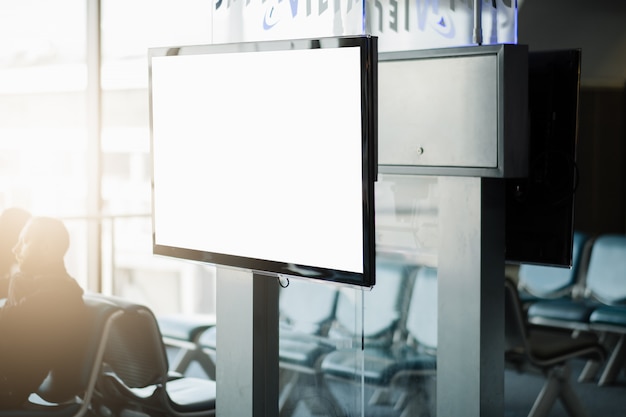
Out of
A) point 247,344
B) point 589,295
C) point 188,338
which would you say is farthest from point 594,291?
point 247,344

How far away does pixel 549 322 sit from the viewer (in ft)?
16.4

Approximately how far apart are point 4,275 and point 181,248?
205 centimetres

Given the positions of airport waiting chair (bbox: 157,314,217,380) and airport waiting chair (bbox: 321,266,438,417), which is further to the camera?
airport waiting chair (bbox: 157,314,217,380)

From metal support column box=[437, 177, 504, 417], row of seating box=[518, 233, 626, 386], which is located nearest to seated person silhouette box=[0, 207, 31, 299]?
metal support column box=[437, 177, 504, 417]

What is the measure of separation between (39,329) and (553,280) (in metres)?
3.45

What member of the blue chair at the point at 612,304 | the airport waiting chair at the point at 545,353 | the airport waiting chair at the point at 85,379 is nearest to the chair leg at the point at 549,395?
the airport waiting chair at the point at 545,353

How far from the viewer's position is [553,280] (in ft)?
17.5

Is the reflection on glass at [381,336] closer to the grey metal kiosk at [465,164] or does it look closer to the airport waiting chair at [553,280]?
the grey metal kiosk at [465,164]

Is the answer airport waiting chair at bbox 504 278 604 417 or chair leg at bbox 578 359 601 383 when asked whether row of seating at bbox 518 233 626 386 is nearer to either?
chair leg at bbox 578 359 601 383

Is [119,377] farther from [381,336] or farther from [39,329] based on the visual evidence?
[381,336]

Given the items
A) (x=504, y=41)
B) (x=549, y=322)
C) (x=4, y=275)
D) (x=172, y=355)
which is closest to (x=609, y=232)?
(x=549, y=322)

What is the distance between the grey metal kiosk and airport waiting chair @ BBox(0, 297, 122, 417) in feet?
4.03

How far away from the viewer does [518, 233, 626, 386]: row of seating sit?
484 centimetres

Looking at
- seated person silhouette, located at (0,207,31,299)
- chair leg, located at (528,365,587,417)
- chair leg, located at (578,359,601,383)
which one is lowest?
chair leg, located at (578,359,601,383)
